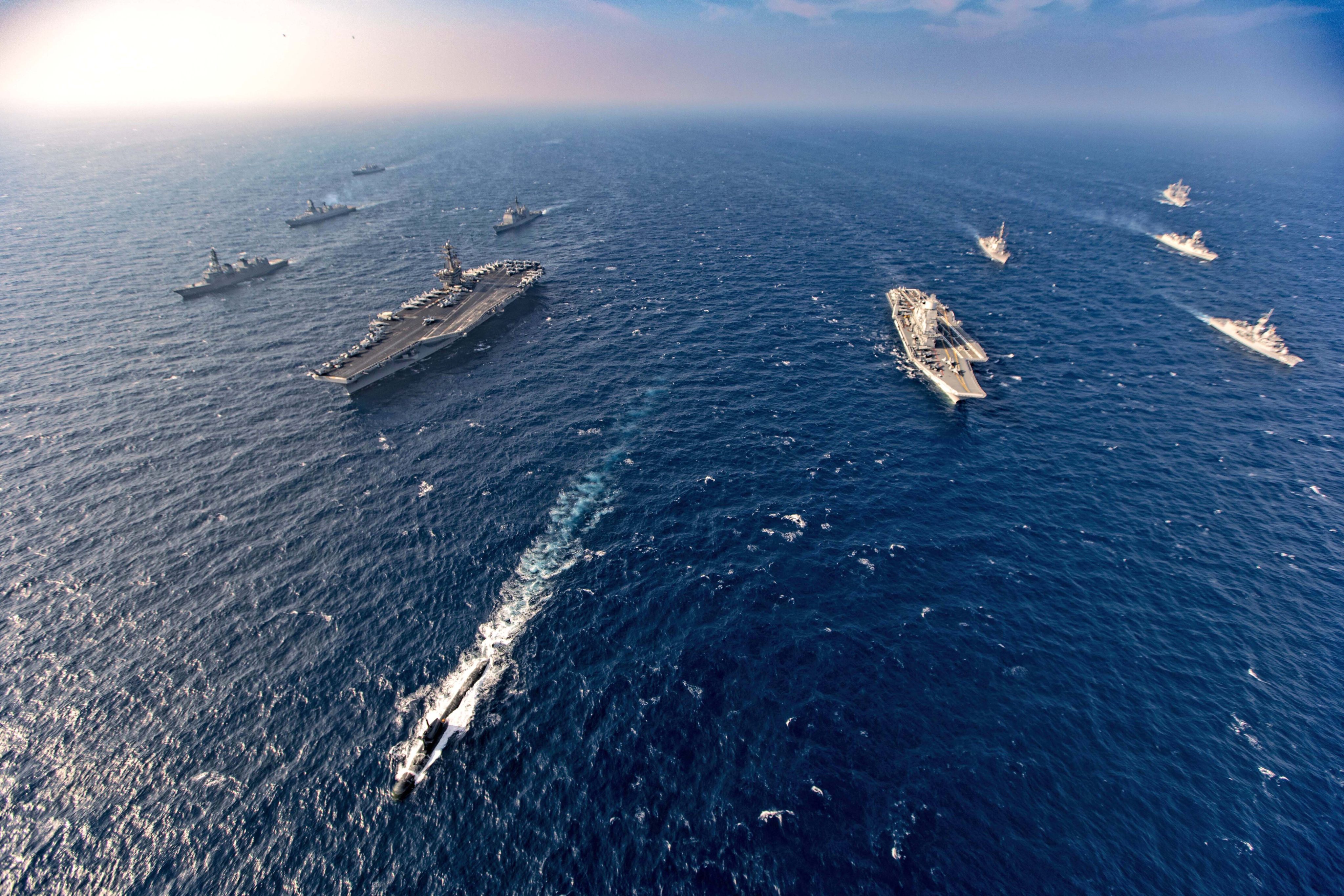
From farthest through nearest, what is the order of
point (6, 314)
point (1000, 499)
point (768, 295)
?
point (768, 295) → point (6, 314) → point (1000, 499)

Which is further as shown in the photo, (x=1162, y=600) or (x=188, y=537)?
(x=188, y=537)

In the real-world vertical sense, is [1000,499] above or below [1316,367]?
below

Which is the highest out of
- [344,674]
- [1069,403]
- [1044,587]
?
[1069,403]

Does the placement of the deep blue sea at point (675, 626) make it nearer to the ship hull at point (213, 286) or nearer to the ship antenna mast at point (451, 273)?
the ship hull at point (213, 286)

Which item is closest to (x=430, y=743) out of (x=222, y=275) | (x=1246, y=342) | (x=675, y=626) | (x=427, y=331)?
(x=675, y=626)

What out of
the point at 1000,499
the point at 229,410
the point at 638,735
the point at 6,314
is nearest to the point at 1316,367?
the point at 1000,499

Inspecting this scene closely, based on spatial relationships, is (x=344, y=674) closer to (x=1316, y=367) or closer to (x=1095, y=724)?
(x=1095, y=724)

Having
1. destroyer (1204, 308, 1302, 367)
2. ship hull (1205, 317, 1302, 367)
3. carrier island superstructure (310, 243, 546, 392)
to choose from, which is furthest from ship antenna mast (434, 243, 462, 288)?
destroyer (1204, 308, 1302, 367)
